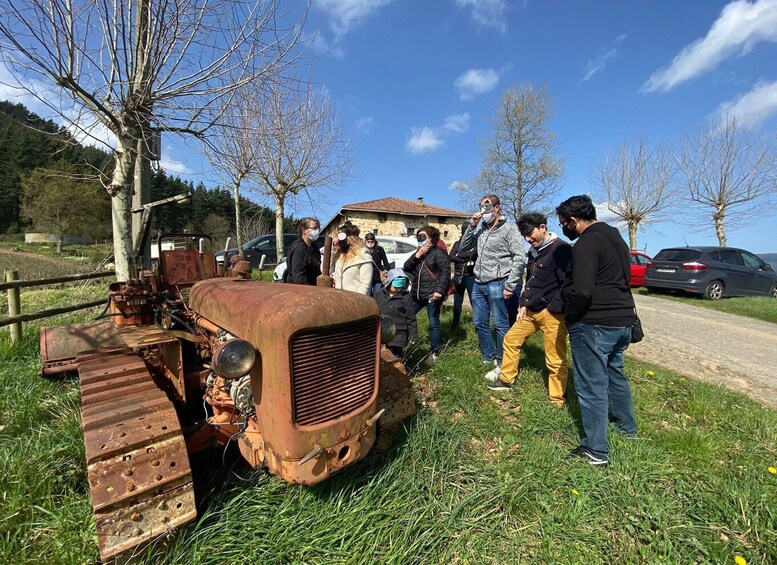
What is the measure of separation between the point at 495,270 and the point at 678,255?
10.4 metres

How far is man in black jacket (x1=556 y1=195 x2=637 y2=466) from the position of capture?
259 centimetres

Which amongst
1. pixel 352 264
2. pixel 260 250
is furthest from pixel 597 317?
pixel 260 250

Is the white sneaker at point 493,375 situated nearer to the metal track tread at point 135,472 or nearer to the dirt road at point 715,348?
the dirt road at point 715,348

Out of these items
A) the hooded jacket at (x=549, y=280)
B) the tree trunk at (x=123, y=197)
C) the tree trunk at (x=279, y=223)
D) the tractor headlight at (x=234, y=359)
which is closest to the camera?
the tractor headlight at (x=234, y=359)

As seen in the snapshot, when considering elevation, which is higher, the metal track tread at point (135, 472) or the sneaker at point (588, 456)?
the metal track tread at point (135, 472)

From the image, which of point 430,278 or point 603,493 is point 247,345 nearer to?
point 603,493

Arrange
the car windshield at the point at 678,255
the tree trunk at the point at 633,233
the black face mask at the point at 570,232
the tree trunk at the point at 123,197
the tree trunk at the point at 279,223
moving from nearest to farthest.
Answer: the black face mask at the point at 570,232 < the tree trunk at the point at 123,197 < the car windshield at the point at 678,255 < the tree trunk at the point at 279,223 < the tree trunk at the point at 633,233

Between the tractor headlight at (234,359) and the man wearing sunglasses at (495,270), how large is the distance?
3.00m

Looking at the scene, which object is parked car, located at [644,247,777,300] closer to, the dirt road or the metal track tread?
the dirt road

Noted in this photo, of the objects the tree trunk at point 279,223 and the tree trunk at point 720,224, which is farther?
the tree trunk at point 720,224

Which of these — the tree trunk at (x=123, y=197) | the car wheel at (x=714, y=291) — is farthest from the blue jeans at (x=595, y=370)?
the car wheel at (x=714, y=291)

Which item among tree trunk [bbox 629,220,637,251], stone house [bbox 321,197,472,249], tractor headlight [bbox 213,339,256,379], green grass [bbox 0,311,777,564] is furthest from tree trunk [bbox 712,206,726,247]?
tractor headlight [bbox 213,339,256,379]

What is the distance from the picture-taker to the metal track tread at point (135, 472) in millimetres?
1661

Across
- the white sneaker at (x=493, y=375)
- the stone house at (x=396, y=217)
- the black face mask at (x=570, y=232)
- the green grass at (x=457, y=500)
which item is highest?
the stone house at (x=396, y=217)
